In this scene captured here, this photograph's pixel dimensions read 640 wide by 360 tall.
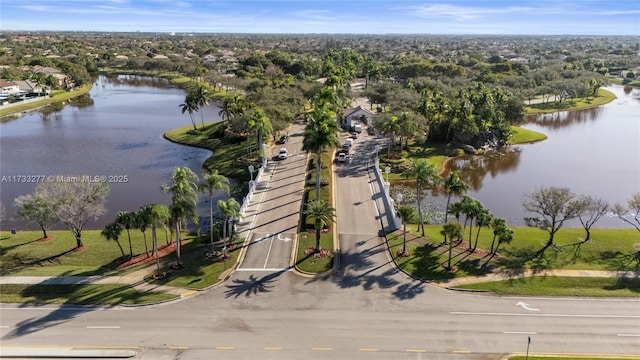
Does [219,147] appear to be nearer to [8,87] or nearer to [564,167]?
[564,167]

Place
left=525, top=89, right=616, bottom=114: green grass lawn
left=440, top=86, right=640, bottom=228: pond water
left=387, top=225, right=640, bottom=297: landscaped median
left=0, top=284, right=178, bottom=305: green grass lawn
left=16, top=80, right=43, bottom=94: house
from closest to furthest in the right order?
1. left=0, top=284, right=178, bottom=305: green grass lawn
2. left=387, top=225, right=640, bottom=297: landscaped median
3. left=440, top=86, right=640, bottom=228: pond water
4. left=525, top=89, right=616, bottom=114: green grass lawn
5. left=16, top=80, right=43, bottom=94: house

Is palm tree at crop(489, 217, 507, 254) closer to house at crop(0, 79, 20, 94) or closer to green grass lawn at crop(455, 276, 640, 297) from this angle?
green grass lawn at crop(455, 276, 640, 297)

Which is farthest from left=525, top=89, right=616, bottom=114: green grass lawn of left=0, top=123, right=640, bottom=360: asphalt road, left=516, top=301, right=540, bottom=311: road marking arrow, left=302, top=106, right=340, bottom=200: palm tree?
left=0, top=123, right=640, bottom=360: asphalt road

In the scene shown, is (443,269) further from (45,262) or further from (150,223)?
(45,262)

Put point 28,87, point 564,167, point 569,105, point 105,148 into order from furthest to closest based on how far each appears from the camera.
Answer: point 28,87
point 569,105
point 105,148
point 564,167

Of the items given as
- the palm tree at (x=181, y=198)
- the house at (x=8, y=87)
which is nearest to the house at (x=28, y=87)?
the house at (x=8, y=87)

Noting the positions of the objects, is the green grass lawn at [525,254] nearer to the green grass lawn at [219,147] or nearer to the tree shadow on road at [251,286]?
the tree shadow on road at [251,286]

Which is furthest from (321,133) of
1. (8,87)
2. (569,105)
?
(8,87)
